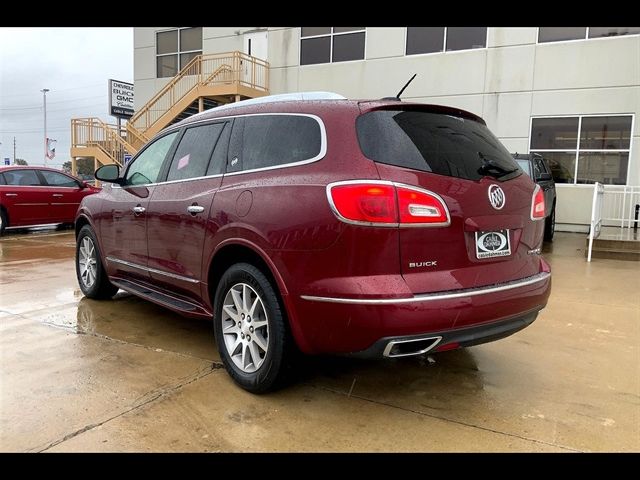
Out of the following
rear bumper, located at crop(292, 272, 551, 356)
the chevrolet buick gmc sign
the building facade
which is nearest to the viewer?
rear bumper, located at crop(292, 272, 551, 356)

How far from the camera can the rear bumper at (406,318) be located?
2674mm

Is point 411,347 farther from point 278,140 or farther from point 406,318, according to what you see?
point 278,140

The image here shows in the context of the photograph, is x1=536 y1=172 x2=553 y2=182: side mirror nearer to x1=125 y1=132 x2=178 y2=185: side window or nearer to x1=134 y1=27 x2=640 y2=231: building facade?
x1=134 y1=27 x2=640 y2=231: building facade

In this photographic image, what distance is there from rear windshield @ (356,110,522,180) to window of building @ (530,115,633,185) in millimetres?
10485

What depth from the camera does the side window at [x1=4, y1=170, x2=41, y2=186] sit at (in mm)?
11664

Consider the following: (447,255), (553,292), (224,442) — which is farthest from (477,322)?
(553,292)

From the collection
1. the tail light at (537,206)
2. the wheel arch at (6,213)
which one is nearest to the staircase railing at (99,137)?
the wheel arch at (6,213)

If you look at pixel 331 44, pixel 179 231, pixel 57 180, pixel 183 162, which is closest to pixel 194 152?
pixel 183 162

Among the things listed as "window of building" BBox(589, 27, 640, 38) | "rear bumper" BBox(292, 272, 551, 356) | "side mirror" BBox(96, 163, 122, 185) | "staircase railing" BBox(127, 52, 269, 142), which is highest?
"window of building" BBox(589, 27, 640, 38)

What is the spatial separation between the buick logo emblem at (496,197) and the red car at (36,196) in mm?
11450

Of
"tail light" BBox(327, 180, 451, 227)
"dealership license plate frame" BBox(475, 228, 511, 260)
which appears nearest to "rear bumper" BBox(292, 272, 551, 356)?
"dealership license plate frame" BBox(475, 228, 511, 260)

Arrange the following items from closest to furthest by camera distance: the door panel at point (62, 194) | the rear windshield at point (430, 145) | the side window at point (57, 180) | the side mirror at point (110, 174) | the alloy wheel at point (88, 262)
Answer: the rear windshield at point (430, 145) → the side mirror at point (110, 174) → the alloy wheel at point (88, 262) → the door panel at point (62, 194) → the side window at point (57, 180)

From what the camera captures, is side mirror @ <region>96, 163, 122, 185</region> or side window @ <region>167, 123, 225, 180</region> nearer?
side window @ <region>167, 123, 225, 180</region>

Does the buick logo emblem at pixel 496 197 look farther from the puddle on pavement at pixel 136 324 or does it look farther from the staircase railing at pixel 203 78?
the staircase railing at pixel 203 78
